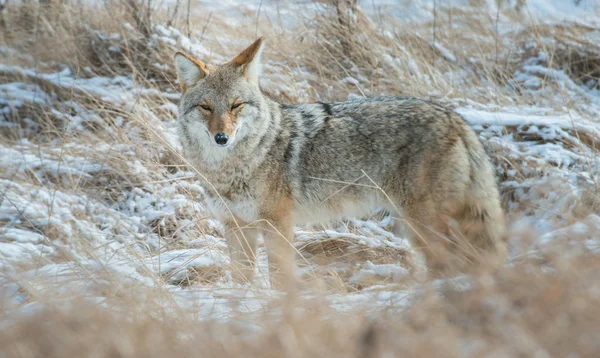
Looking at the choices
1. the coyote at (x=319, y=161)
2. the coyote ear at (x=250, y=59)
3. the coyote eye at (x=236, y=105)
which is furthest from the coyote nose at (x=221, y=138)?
the coyote ear at (x=250, y=59)

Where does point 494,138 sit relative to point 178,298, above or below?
below

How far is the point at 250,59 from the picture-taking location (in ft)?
14.7

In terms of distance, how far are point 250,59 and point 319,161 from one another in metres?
0.86

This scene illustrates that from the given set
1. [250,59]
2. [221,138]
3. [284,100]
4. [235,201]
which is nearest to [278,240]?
[235,201]

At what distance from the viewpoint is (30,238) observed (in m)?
4.84

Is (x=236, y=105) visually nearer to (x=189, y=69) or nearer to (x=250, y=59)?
(x=250, y=59)

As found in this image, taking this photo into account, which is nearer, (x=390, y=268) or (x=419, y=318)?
(x=419, y=318)

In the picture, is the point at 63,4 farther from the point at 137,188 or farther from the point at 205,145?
the point at 205,145

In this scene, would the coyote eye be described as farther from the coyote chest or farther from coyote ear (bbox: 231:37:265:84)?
the coyote chest

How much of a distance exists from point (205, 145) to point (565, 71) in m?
5.14

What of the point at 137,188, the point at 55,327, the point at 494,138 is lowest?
the point at 137,188

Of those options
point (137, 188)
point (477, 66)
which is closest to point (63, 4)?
point (137, 188)

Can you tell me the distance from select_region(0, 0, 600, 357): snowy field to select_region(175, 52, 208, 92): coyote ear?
60 centimetres

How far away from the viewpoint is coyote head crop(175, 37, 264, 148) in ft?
14.2
